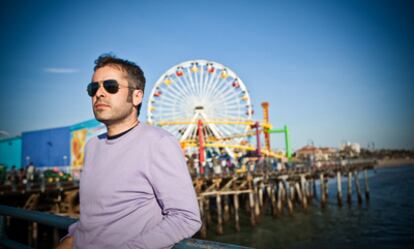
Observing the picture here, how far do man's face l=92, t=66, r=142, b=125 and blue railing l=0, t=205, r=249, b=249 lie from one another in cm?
64

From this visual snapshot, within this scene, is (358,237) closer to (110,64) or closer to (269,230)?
(269,230)

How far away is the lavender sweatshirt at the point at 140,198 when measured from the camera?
1.13 metres

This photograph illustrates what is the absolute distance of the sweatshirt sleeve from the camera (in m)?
1.11

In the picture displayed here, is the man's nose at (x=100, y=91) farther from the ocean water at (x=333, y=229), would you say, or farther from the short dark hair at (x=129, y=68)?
the ocean water at (x=333, y=229)

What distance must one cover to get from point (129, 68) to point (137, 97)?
0.16m

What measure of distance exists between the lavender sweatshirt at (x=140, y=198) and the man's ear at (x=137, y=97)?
197 millimetres

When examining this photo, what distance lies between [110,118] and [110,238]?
567mm

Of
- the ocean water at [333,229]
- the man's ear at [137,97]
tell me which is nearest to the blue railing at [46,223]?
the man's ear at [137,97]

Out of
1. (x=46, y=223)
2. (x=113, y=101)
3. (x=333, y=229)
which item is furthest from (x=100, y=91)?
(x=333, y=229)

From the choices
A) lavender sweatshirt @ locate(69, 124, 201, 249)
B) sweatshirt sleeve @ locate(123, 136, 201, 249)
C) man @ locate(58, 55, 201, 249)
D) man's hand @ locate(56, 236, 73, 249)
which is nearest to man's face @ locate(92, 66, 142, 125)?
man @ locate(58, 55, 201, 249)

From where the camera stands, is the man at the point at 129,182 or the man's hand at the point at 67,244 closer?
the man at the point at 129,182

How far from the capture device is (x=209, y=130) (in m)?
30.5

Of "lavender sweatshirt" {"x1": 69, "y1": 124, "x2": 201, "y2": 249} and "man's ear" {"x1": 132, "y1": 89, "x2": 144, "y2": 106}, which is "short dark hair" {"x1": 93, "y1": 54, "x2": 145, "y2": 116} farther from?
"lavender sweatshirt" {"x1": 69, "y1": 124, "x2": 201, "y2": 249}

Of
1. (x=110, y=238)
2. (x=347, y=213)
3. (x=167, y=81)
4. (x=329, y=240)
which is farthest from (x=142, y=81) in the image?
(x=167, y=81)
